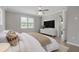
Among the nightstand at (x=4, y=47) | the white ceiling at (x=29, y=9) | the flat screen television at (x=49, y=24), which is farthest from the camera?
the flat screen television at (x=49, y=24)

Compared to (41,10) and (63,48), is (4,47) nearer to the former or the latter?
(41,10)

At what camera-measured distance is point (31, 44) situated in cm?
134

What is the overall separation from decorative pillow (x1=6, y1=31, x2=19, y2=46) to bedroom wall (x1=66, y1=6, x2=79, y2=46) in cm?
90

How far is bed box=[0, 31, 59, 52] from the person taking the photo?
4.33 feet

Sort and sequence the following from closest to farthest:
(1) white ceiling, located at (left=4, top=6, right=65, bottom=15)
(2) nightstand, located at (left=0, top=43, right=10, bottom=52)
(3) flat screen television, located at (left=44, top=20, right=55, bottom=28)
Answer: (2) nightstand, located at (left=0, top=43, right=10, bottom=52), (1) white ceiling, located at (left=4, top=6, right=65, bottom=15), (3) flat screen television, located at (left=44, top=20, right=55, bottom=28)

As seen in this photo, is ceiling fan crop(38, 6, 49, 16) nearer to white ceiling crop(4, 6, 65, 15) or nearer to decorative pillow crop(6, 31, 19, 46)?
white ceiling crop(4, 6, 65, 15)

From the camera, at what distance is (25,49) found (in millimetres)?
1325

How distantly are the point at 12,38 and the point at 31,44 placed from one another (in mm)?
326

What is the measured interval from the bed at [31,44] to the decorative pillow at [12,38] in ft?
0.16

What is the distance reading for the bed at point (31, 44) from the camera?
51.9 inches

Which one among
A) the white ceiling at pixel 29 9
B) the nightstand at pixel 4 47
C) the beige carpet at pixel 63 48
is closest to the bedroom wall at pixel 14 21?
the white ceiling at pixel 29 9

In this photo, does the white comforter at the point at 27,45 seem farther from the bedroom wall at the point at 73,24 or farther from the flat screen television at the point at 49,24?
the bedroom wall at the point at 73,24

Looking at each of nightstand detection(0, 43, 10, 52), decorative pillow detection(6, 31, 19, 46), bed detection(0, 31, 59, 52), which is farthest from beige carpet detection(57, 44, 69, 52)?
nightstand detection(0, 43, 10, 52)
